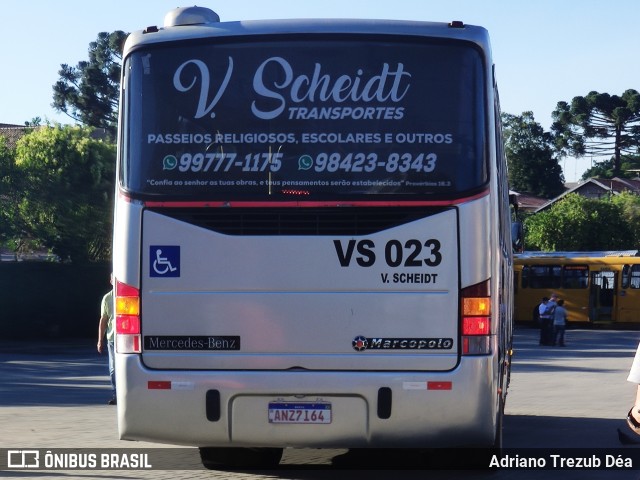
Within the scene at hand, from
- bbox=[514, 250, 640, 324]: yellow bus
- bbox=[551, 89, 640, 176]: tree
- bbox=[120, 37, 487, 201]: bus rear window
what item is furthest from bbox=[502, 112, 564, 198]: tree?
bbox=[120, 37, 487, 201]: bus rear window

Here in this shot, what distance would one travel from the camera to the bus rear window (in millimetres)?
8391

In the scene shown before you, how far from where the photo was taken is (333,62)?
8.54 m

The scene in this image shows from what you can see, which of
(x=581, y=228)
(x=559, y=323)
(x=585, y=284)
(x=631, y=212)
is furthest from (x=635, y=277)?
(x=631, y=212)

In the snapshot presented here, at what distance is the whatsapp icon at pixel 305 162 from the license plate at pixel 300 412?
5.53 ft

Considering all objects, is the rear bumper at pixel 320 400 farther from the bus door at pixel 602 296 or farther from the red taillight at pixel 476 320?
the bus door at pixel 602 296

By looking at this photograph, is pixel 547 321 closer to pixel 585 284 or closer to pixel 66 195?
pixel 585 284

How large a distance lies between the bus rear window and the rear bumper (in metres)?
1.28

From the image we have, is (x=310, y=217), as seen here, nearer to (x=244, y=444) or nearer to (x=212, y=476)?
(x=244, y=444)

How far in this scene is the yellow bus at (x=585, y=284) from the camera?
1923 inches

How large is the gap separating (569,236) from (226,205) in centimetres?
7553

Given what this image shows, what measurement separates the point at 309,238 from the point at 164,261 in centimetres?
106

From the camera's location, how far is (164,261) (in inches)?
332

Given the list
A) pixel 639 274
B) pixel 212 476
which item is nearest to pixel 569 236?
pixel 639 274

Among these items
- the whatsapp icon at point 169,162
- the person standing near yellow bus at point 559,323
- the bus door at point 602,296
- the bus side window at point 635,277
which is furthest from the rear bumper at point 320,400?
the bus door at point 602,296
